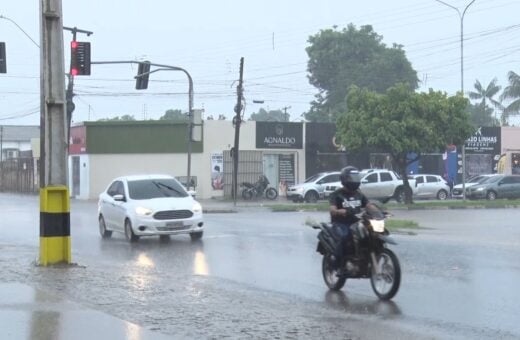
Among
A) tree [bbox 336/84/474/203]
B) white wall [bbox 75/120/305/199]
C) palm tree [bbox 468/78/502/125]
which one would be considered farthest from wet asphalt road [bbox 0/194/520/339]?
palm tree [bbox 468/78/502/125]

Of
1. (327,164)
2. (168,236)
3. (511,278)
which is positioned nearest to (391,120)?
(327,164)

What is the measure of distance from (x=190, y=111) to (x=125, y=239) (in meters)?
17.9

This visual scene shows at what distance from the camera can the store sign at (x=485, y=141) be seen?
58.1 meters

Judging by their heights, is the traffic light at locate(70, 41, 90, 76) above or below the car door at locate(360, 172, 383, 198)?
above

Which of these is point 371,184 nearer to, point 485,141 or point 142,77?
point 142,77

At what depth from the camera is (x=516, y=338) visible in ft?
27.0

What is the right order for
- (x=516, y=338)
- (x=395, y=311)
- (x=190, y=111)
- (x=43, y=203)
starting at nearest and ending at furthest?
1. (x=516, y=338)
2. (x=395, y=311)
3. (x=43, y=203)
4. (x=190, y=111)

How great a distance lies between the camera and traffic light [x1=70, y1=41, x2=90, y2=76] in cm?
2742

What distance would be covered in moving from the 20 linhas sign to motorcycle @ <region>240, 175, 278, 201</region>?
4.42m

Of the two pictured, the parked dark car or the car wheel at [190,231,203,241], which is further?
the parked dark car

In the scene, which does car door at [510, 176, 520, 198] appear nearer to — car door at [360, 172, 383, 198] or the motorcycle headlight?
car door at [360, 172, 383, 198]

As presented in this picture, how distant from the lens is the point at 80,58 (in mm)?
27562

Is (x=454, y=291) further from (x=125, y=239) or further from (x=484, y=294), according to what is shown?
(x=125, y=239)

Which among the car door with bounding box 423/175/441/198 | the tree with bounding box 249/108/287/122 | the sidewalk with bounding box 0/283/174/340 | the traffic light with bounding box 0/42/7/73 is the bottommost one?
the sidewalk with bounding box 0/283/174/340
